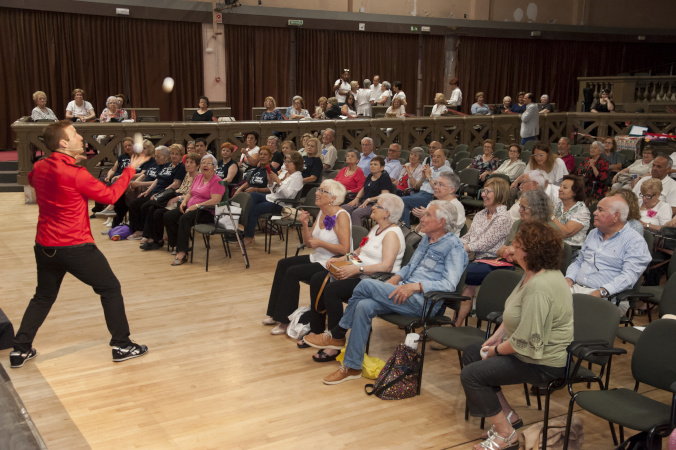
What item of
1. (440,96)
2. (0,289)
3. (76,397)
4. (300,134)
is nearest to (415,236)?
(76,397)

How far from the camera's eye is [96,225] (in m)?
9.00

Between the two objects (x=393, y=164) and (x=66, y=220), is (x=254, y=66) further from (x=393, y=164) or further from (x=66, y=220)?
(x=66, y=220)

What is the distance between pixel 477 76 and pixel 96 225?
1303 centimetres

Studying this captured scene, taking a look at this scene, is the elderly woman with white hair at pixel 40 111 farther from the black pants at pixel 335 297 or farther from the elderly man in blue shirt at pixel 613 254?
the elderly man in blue shirt at pixel 613 254

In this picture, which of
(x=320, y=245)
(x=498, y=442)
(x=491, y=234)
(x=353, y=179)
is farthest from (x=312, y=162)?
(x=498, y=442)

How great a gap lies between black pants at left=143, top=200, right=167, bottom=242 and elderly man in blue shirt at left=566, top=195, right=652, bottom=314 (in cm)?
478

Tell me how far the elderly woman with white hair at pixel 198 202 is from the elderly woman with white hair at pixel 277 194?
0.52 m

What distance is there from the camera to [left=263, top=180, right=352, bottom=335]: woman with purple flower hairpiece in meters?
5.05

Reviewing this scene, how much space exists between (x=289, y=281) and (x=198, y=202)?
2.51 meters

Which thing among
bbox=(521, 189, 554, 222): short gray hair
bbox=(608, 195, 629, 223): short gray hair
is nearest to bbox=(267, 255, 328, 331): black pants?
bbox=(521, 189, 554, 222): short gray hair

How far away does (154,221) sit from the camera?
7727 mm

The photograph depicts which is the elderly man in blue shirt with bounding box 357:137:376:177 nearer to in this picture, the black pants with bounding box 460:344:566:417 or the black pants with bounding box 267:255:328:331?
the black pants with bounding box 267:255:328:331

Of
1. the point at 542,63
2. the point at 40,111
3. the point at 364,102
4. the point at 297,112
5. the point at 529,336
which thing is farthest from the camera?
the point at 542,63

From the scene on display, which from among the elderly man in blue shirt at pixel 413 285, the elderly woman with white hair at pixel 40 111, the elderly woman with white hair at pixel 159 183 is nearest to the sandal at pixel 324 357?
the elderly man in blue shirt at pixel 413 285
